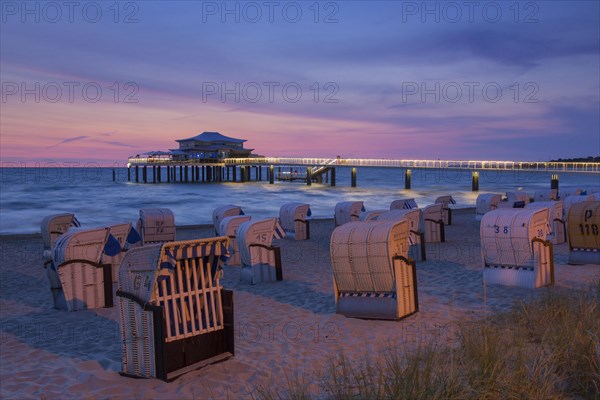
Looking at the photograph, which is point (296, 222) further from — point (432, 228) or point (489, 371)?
point (489, 371)

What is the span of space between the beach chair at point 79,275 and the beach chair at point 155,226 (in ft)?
22.2

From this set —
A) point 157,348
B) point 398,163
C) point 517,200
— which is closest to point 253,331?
point 157,348

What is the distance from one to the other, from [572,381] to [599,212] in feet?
26.5

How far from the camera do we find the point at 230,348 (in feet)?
22.7

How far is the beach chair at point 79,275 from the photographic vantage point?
9875mm

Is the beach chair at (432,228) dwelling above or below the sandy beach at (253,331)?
above

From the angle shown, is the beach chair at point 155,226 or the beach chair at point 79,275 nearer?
the beach chair at point 79,275

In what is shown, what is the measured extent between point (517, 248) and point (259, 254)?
17.7 ft

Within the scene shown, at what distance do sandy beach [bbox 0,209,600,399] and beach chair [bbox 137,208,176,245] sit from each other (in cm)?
346

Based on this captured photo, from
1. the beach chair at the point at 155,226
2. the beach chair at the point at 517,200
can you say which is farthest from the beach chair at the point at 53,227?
the beach chair at the point at 517,200

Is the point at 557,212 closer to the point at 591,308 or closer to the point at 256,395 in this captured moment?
the point at 591,308

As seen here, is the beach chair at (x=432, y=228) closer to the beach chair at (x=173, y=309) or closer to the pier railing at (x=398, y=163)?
the beach chair at (x=173, y=309)

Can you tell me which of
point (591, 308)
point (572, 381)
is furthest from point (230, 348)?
point (591, 308)

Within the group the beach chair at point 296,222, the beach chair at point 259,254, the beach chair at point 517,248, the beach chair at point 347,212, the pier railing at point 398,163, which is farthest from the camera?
the pier railing at point 398,163
